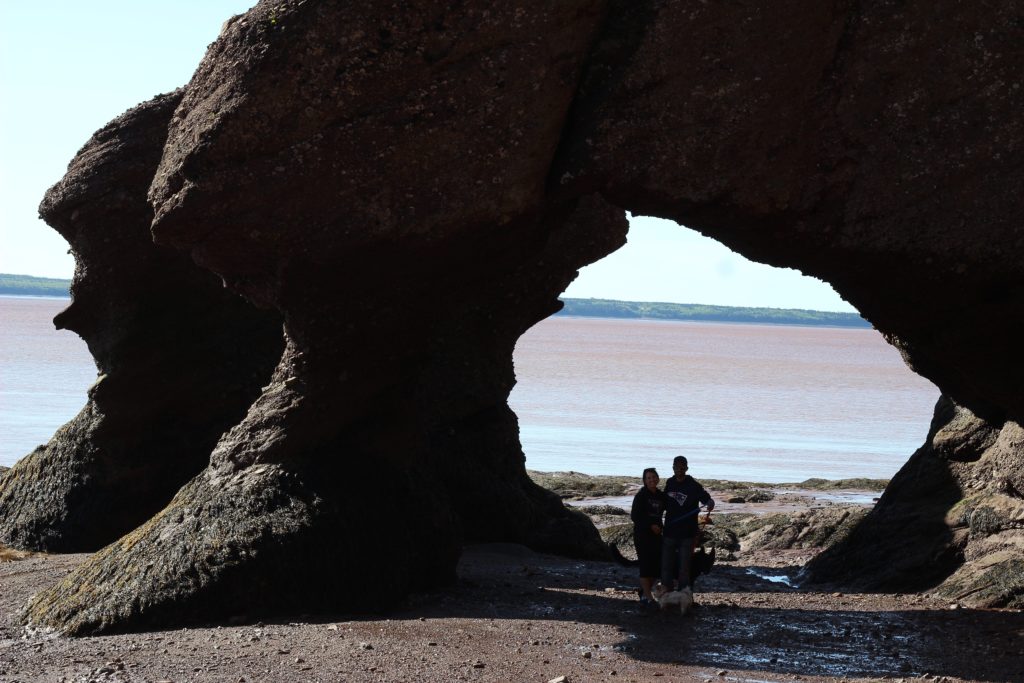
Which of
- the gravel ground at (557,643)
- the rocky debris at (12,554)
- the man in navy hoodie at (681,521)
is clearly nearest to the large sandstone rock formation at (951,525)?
the gravel ground at (557,643)

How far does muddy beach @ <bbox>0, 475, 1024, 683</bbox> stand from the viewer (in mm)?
11129

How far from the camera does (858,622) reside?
13.9 meters

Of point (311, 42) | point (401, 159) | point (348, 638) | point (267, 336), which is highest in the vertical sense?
point (311, 42)

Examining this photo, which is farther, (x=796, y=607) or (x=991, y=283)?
(x=796, y=607)

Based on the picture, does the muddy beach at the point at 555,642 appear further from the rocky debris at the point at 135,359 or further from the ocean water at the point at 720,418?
the ocean water at the point at 720,418

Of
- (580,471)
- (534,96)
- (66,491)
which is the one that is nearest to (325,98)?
(534,96)

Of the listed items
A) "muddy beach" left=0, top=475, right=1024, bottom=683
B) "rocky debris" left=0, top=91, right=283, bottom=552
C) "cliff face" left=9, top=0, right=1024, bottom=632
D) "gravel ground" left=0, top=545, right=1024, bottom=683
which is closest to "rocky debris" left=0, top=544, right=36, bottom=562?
"rocky debris" left=0, top=91, right=283, bottom=552

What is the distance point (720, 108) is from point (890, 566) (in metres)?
6.51

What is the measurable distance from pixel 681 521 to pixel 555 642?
2491 millimetres

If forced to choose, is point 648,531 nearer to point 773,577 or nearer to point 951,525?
point 951,525

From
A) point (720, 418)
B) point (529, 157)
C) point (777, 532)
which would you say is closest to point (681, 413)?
point (720, 418)

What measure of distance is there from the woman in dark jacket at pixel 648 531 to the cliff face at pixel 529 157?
2662mm

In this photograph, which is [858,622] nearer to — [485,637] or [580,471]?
[485,637]

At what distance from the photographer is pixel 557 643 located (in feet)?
40.1
